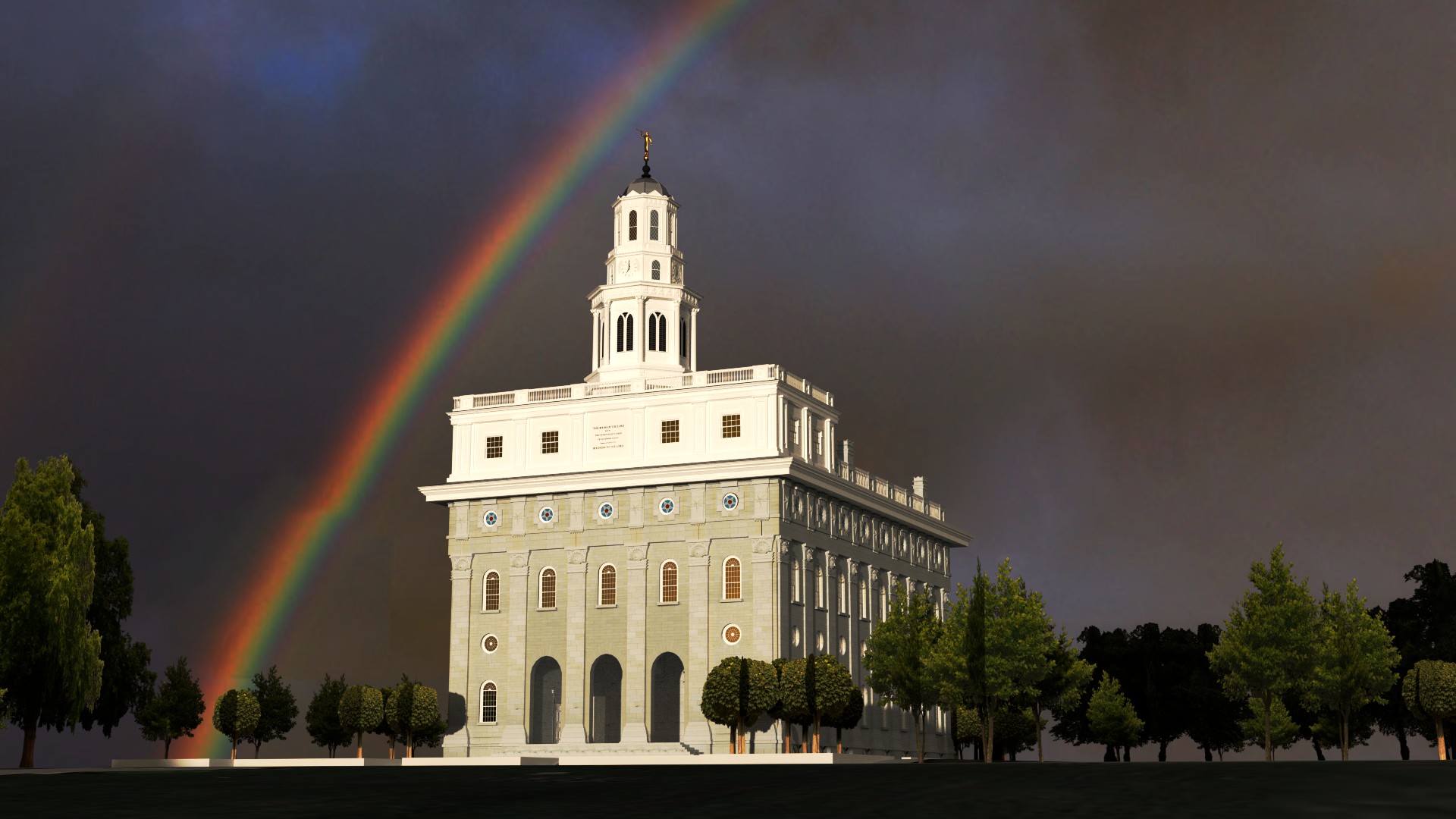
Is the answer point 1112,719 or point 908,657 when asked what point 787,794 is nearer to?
point 908,657

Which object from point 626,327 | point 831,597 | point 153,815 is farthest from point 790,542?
point 153,815

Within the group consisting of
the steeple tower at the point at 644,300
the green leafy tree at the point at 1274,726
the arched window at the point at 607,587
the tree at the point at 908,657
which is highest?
the steeple tower at the point at 644,300

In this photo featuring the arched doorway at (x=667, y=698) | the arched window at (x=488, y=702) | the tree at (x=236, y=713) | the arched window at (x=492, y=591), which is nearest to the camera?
the tree at (x=236, y=713)

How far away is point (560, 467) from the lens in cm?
9094

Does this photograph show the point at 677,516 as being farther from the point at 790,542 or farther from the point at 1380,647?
the point at 1380,647

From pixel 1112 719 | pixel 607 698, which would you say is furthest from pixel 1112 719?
pixel 607 698

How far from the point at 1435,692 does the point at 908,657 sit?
79.0 feet

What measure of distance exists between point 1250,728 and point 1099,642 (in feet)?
89.3

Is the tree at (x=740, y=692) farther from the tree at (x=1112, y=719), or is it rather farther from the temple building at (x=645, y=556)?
the tree at (x=1112, y=719)

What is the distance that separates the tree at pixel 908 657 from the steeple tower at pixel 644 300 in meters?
23.8

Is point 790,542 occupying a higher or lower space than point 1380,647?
higher

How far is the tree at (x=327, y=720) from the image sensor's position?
85562mm

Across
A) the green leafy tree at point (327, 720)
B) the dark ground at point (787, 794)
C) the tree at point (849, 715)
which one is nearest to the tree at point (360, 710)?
the green leafy tree at point (327, 720)

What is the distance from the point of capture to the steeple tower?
323 feet
